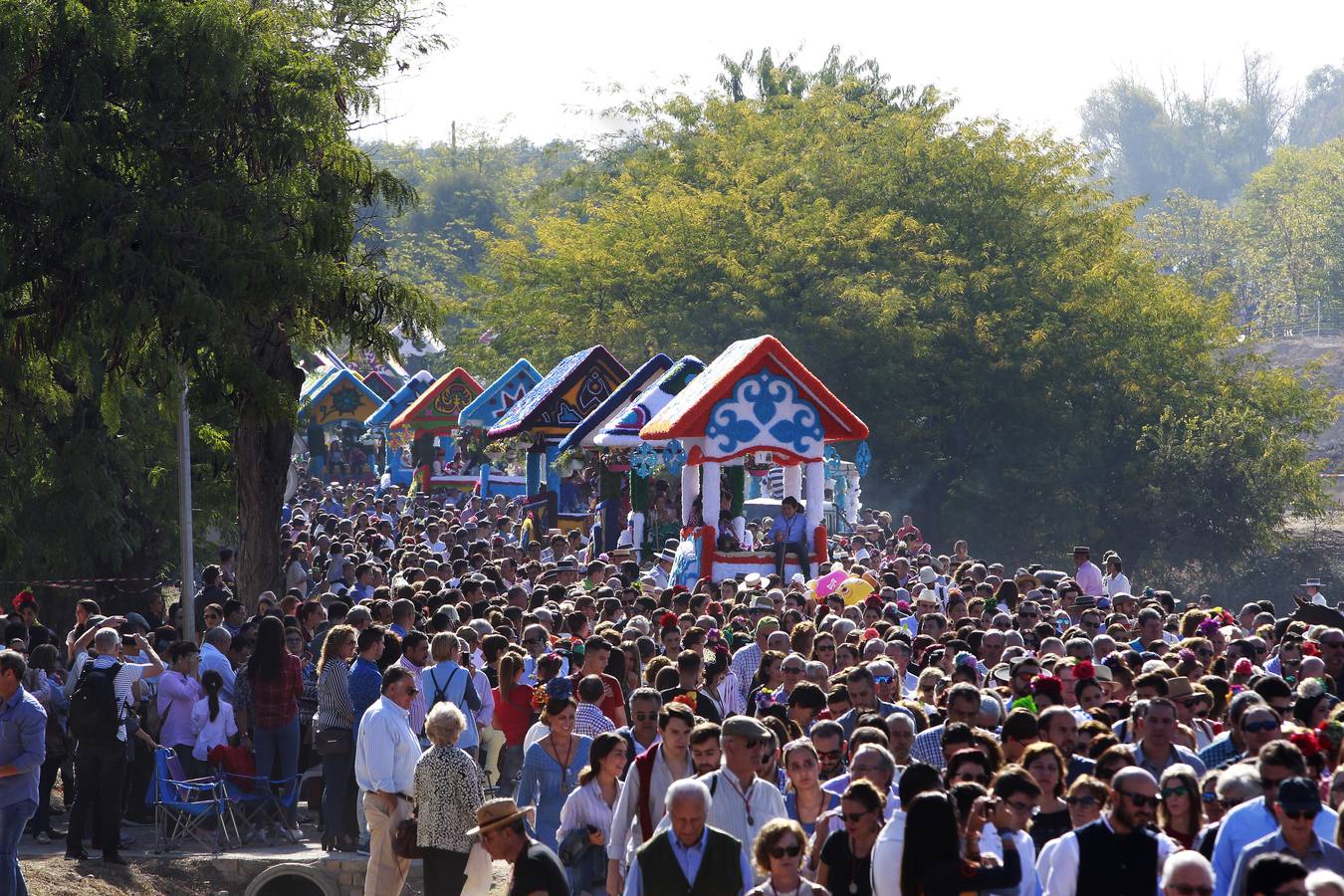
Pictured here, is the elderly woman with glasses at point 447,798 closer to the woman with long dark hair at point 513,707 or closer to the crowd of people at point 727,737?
the crowd of people at point 727,737

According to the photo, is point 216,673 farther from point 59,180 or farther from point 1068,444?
point 1068,444

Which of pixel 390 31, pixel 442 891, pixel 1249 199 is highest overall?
pixel 1249 199

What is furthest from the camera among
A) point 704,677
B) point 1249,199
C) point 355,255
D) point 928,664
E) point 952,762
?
point 1249,199

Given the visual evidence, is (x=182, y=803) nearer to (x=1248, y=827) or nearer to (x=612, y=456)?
(x=1248, y=827)

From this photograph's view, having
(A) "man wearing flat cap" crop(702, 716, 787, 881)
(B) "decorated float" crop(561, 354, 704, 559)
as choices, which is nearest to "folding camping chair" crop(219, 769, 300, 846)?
(A) "man wearing flat cap" crop(702, 716, 787, 881)

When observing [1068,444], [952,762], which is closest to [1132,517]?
[1068,444]

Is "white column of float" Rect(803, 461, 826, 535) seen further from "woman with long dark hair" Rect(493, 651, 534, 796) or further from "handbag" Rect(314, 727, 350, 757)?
"handbag" Rect(314, 727, 350, 757)

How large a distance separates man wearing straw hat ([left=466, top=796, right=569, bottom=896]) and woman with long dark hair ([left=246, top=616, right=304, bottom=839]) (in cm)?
585

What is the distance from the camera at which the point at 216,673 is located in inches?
505

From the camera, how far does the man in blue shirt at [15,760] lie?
33.1 ft

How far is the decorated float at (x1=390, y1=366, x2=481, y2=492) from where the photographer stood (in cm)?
4531

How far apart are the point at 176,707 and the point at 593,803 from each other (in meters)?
5.34

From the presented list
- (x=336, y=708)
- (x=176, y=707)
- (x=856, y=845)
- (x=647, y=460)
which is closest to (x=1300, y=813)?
(x=856, y=845)

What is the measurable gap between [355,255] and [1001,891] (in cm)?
1017
